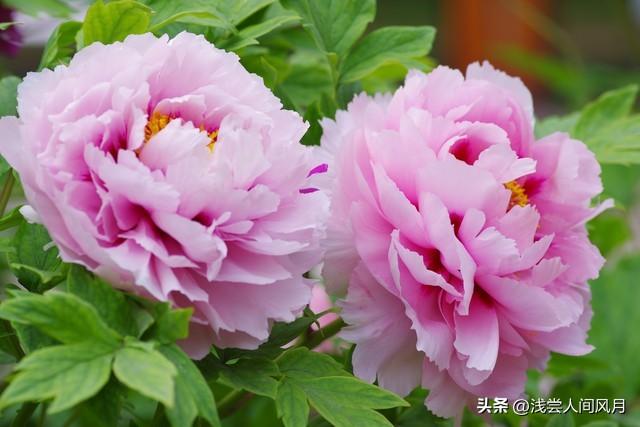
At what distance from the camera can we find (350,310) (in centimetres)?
38

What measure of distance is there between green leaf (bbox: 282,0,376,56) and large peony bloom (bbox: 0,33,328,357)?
11cm

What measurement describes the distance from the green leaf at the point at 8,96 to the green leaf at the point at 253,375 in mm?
133

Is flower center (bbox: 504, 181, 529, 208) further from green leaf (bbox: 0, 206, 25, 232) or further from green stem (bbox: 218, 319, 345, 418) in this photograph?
green leaf (bbox: 0, 206, 25, 232)

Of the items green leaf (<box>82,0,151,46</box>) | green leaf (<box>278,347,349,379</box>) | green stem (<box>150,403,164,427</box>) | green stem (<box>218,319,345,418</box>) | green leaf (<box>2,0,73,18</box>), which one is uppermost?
green leaf (<box>82,0,151,46</box>)

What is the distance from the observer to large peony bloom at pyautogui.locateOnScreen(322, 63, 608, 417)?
0.37m

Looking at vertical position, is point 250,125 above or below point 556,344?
above

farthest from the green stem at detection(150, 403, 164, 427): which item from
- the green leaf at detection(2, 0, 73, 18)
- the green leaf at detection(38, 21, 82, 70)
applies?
the green leaf at detection(2, 0, 73, 18)

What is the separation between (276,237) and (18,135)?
9 cm

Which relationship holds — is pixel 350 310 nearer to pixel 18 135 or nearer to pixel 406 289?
pixel 406 289

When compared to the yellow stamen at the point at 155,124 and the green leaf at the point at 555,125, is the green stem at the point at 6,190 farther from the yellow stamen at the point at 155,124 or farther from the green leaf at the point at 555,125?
the green leaf at the point at 555,125

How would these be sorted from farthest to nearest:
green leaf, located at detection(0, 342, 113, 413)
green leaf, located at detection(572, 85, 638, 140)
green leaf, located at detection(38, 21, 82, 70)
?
green leaf, located at detection(572, 85, 638, 140), green leaf, located at detection(38, 21, 82, 70), green leaf, located at detection(0, 342, 113, 413)

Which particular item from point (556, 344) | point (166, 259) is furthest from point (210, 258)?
point (556, 344)

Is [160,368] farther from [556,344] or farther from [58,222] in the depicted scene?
[556,344]

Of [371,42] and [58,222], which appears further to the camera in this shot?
[371,42]
